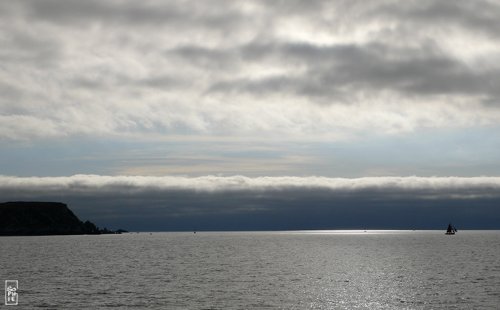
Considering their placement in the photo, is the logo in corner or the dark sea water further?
the dark sea water

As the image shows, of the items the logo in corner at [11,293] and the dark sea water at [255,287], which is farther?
the dark sea water at [255,287]

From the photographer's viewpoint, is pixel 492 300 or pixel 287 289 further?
pixel 287 289

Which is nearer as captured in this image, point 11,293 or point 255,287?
point 11,293

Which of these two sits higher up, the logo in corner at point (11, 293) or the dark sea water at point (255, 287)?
the logo in corner at point (11, 293)

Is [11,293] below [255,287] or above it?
above

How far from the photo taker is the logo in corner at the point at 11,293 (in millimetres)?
74000

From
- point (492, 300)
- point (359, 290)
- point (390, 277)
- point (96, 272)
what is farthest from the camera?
point (96, 272)

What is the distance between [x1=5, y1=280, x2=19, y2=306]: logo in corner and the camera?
243 feet

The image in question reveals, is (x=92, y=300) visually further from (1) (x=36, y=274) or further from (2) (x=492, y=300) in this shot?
(2) (x=492, y=300)

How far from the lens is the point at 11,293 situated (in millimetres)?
82500

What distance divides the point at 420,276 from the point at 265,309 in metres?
53.0

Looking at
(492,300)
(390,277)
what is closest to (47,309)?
(492,300)

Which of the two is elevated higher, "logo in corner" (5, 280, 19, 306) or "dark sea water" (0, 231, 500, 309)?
"logo in corner" (5, 280, 19, 306)

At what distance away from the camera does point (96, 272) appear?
120375mm
